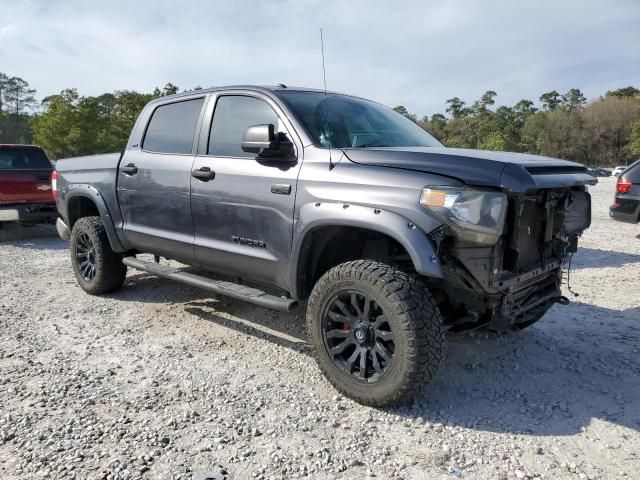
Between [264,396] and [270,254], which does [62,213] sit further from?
[264,396]

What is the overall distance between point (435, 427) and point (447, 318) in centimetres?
83

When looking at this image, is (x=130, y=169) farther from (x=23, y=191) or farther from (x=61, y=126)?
(x=61, y=126)

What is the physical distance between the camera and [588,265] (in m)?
6.86

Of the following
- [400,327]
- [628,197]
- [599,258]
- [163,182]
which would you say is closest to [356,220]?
[400,327]

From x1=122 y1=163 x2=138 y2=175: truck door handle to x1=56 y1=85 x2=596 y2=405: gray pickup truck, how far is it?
0.08 ft

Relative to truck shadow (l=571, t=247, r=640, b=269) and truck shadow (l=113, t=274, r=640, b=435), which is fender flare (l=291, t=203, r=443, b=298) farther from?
truck shadow (l=571, t=247, r=640, b=269)

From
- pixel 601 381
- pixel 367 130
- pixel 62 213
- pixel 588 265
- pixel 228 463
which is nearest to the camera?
pixel 228 463

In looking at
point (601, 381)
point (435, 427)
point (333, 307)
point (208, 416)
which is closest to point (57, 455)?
point (208, 416)

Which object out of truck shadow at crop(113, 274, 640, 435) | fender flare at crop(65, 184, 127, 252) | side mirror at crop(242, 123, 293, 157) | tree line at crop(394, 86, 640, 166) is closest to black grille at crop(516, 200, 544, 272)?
truck shadow at crop(113, 274, 640, 435)

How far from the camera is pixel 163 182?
4250 millimetres

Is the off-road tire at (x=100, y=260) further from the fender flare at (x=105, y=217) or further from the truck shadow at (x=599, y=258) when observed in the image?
the truck shadow at (x=599, y=258)

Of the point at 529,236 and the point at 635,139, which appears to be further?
the point at 635,139

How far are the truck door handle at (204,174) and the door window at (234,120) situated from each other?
0.16 metres

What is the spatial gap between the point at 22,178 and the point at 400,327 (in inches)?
333
